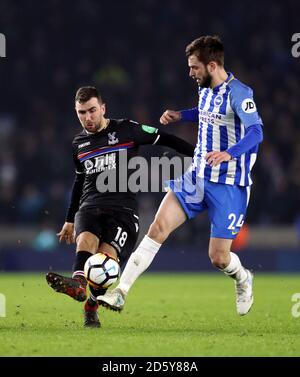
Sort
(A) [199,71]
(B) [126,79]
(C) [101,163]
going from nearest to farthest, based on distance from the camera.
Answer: (A) [199,71]
(C) [101,163]
(B) [126,79]

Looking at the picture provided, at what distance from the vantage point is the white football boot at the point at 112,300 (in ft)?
21.6

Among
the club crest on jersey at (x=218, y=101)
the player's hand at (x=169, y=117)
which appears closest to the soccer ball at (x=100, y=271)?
the player's hand at (x=169, y=117)

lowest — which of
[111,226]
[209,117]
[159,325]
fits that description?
[159,325]

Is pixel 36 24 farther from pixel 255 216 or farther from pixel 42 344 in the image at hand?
pixel 42 344

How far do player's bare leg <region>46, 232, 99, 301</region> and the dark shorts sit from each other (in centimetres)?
6

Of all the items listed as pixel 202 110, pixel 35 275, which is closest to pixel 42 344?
pixel 202 110

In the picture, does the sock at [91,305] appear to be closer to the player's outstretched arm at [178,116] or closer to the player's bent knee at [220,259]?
the player's bent knee at [220,259]

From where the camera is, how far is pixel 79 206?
7414mm

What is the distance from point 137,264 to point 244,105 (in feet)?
4.64

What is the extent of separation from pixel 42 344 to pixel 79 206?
1691mm

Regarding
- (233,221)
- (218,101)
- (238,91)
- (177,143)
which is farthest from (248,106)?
(233,221)

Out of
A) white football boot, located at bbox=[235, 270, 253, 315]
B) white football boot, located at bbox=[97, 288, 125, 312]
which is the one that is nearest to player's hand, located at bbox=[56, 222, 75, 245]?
white football boot, located at bbox=[97, 288, 125, 312]

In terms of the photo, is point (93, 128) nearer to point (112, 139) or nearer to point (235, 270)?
point (112, 139)

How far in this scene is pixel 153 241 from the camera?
23.3ft
